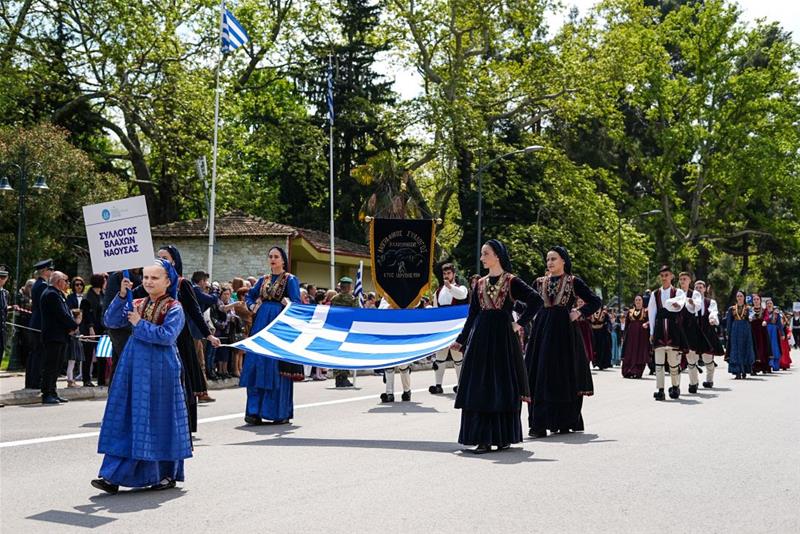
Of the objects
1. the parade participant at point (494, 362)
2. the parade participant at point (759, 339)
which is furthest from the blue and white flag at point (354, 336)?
the parade participant at point (759, 339)

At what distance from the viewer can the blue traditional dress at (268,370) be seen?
1226cm

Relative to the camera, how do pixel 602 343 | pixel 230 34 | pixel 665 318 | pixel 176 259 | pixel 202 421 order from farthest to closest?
pixel 602 343 → pixel 230 34 → pixel 665 318 → pixel 202 421 → pixel 176 259

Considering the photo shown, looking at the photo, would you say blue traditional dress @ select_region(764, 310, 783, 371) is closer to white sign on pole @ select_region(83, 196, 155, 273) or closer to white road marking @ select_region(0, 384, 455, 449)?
white road marking @ select_region(0, 384, 455, 449)

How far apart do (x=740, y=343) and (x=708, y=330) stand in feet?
18.5

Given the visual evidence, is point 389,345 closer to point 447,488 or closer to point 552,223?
point 447,488

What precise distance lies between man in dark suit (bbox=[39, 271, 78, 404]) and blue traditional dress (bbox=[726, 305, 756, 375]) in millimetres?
15644

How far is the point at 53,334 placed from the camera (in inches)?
583

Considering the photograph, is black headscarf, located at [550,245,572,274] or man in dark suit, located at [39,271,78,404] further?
man in dark suit, located at [39,271,78,404]

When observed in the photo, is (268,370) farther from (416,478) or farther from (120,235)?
(120,235)

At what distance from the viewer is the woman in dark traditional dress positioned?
11406 mm

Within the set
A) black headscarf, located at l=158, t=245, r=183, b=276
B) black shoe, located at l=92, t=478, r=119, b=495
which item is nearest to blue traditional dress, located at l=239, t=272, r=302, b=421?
black headscarf, located at l=158, t=245, r=183, b=276

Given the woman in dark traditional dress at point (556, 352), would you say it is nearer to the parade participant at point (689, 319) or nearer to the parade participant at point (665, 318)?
the parade participant at point (665, 318)

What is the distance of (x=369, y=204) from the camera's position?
4044cm

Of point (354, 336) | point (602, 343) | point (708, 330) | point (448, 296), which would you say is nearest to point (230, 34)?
point (602, 343)
